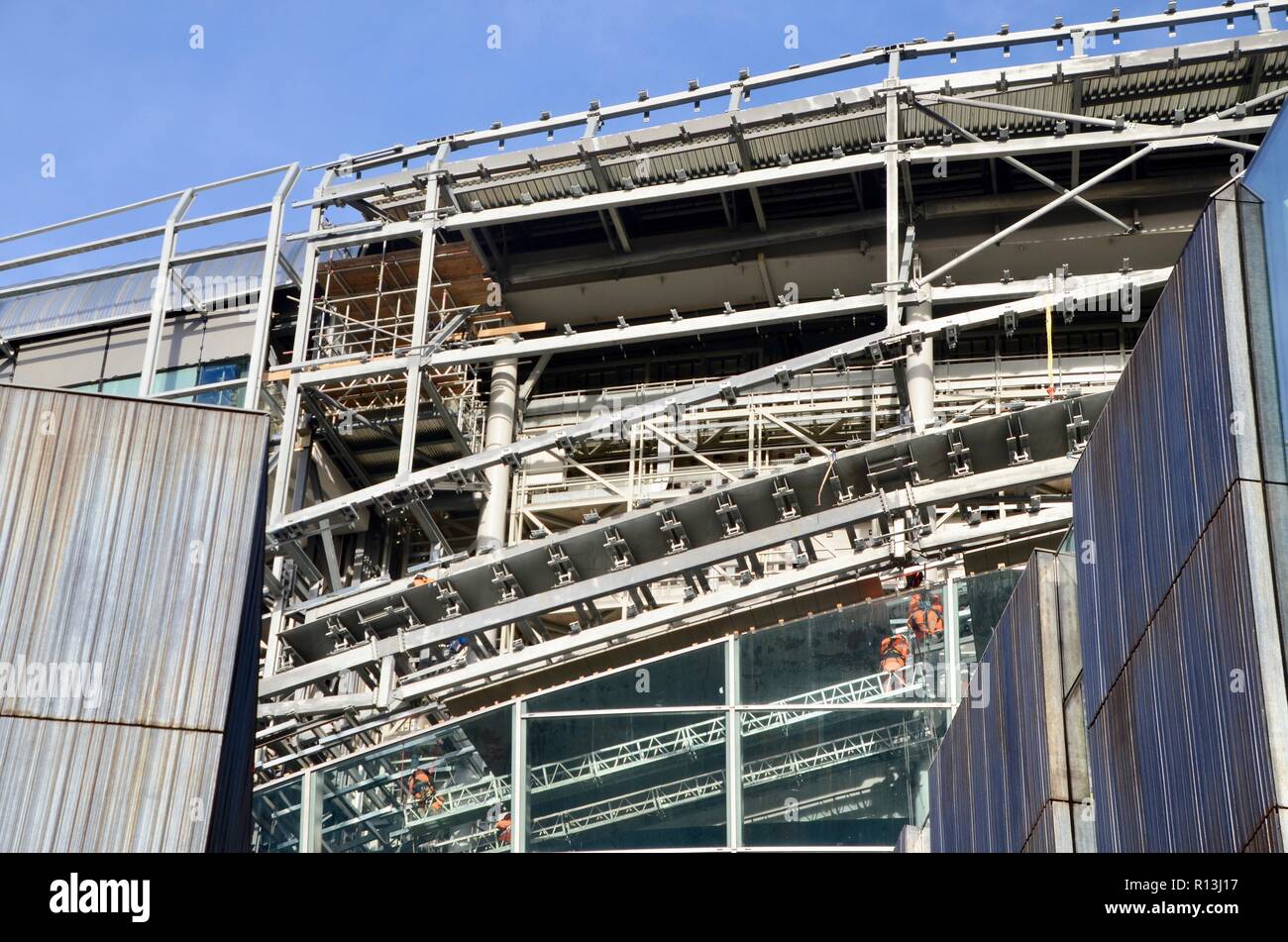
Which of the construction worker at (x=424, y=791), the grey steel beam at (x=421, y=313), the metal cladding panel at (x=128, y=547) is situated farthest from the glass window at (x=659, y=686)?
the grey steel beam at (x=421, y=313)

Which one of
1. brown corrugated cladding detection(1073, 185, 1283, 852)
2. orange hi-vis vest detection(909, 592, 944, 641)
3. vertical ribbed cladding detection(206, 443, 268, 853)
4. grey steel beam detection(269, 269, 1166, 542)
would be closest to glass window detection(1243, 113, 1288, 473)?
brown corrugated cladding detection(1073, 185, 1283, 852)

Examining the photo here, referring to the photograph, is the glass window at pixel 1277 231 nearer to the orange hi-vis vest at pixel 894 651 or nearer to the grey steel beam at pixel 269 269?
the orange hi-vis vest at pixel 894 651

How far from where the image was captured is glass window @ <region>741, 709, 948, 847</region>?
70.5 ft

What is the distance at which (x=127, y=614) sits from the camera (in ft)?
45.1

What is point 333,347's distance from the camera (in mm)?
36594

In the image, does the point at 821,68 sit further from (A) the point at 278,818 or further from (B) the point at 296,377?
(A) the point at 278,818

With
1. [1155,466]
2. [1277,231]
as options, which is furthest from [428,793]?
[1277,231]

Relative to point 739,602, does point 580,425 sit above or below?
above

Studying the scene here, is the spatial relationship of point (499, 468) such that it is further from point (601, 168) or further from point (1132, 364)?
point (1132, 364)

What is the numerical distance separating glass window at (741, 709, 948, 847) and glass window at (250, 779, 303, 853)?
635 centimetres

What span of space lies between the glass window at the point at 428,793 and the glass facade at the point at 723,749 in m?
0.03

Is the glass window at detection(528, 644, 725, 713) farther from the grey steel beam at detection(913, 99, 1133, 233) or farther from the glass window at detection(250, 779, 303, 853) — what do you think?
the grey steel beam at detection(913, 99, 1133, 233)
